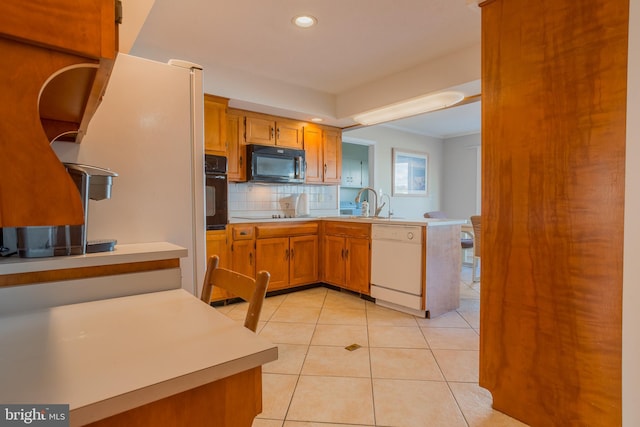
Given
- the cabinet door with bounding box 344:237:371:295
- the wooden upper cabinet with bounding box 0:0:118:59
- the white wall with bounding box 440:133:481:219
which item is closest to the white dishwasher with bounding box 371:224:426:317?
the cabinet door with bounding box 344:237:371:295

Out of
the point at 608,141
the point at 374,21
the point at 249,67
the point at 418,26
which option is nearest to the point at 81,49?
the point at 608,141

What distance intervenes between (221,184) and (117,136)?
1.70 metres

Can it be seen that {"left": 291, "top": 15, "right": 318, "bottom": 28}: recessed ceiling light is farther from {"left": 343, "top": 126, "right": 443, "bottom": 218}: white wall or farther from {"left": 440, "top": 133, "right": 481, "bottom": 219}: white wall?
{"left": 440, "top": 133, "right": 481, "bottom": 219}: white wall

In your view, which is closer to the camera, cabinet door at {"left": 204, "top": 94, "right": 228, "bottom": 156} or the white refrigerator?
the white refrigerator

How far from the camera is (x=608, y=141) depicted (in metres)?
1.28

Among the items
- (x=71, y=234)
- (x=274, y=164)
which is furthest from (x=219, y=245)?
(x=71, y=234)

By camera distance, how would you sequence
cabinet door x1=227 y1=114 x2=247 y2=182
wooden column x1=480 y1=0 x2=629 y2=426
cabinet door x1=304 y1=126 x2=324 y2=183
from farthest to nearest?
cabinet door x1=304 y1=126 x2=324 y2=183 < cabinet door x1=227 y1=114 x2=247 y2=182 < wooden column x1=480 y1=0 x2=629 y2=426

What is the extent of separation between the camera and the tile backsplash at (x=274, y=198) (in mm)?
3945

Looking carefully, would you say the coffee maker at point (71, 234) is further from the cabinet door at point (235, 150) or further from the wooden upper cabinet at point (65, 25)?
the cabinet door at point (235, 150)

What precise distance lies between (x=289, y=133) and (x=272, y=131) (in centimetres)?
24

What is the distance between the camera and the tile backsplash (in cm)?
395

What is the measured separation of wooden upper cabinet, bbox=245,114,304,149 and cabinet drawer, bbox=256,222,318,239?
0.96 meters

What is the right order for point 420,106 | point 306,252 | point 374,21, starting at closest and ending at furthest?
point 374,21, point 420,106, point 306,252

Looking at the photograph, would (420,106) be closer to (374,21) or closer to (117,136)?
(374,21)
